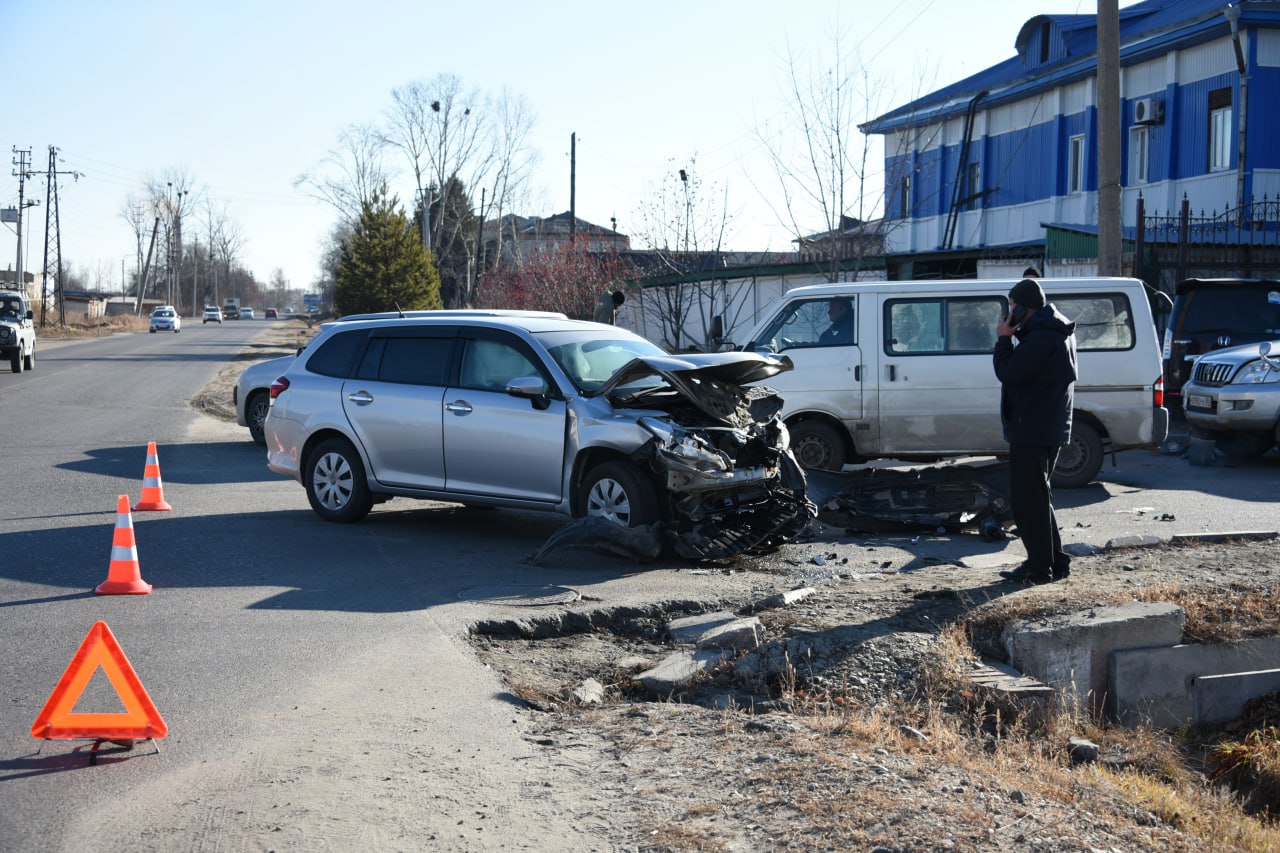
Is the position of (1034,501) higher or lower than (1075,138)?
lower

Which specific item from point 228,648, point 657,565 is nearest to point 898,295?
point 657,565

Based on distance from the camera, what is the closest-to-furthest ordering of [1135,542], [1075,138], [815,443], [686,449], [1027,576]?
[1027,576]
[686,449]
[1135,542]
[815,443]
[1075,138]

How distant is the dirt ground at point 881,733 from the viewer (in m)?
4.32

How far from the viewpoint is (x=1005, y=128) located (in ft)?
103

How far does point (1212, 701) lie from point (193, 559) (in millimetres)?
7071

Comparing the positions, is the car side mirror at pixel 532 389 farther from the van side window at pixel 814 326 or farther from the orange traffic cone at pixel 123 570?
the van side window at pixel 814 326

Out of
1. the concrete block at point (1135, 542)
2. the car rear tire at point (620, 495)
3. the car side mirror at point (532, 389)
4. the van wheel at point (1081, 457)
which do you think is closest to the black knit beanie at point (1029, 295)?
the concrete block at point (1135, 542)

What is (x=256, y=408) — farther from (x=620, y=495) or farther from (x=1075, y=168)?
(x=1075, y=168)

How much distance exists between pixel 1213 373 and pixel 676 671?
35.1ft

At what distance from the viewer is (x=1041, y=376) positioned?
7.75m

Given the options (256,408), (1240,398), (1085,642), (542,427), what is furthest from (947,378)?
(256,408)

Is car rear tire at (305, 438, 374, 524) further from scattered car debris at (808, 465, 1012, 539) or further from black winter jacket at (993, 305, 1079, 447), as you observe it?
black winter jacket at (993, 305, 1079, 447)

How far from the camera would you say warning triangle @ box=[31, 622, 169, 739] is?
4887 millimetres

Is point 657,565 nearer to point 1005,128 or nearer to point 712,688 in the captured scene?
point 712,688
